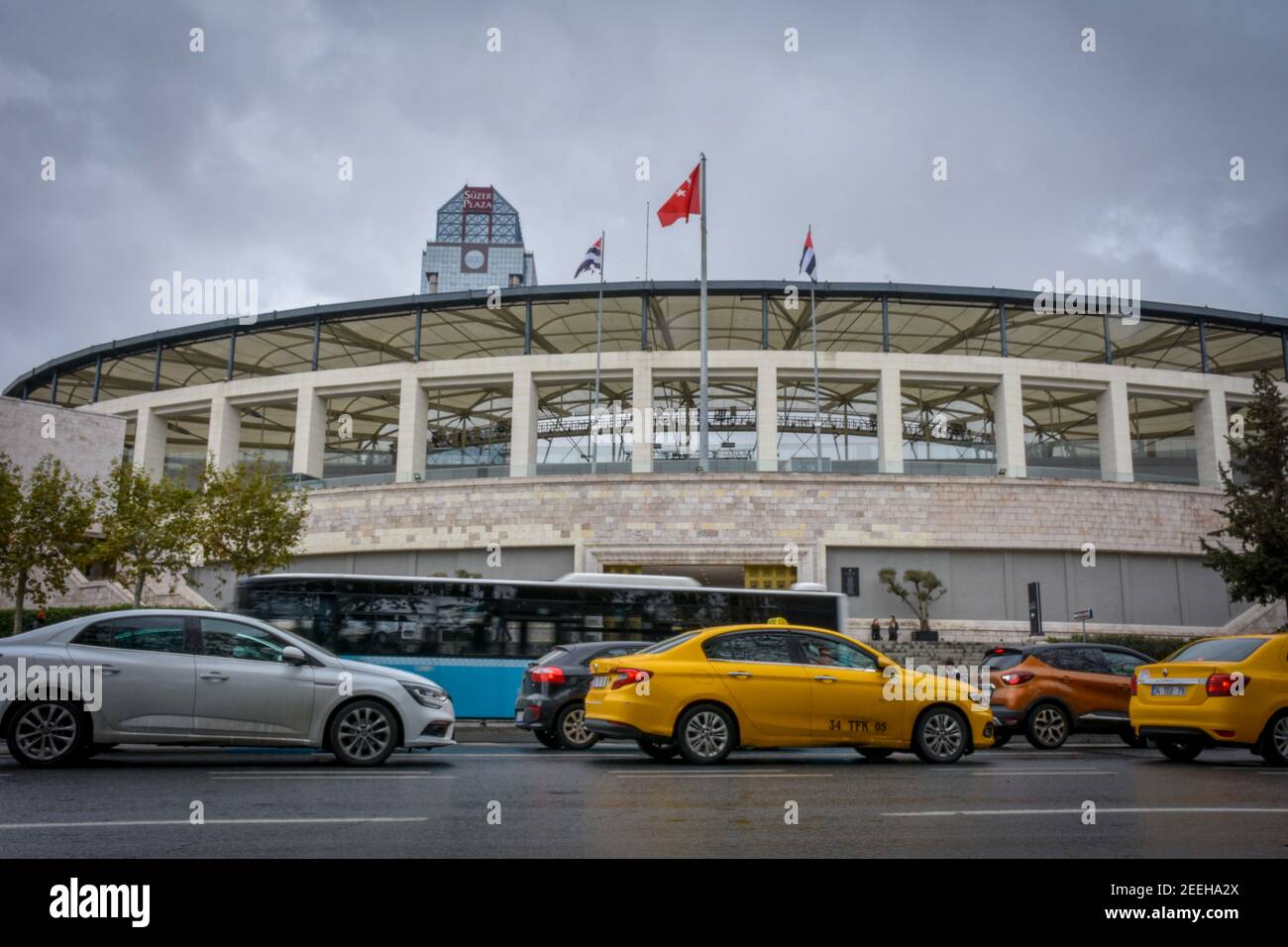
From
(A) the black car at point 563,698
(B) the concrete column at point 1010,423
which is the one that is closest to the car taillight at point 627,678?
(A) the black car at point 563,698

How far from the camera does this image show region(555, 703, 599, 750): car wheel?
1480 centimetres

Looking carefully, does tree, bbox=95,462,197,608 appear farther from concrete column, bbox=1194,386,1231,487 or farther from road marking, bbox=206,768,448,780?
concrete column, bbox=1194,386,1231,487

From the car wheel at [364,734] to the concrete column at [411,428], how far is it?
30477 mm

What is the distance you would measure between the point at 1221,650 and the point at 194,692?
1151cm

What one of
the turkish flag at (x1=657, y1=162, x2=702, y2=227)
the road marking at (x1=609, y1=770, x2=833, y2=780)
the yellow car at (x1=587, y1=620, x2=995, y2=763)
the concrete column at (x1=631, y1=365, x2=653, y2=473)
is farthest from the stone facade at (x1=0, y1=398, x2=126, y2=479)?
the road marking at (x1=609, y1=770, x2=833, y2=780)

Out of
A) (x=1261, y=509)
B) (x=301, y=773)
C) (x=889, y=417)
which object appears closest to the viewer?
(x=301, y=773)

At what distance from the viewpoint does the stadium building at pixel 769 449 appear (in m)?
37.5

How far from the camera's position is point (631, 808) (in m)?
7.76

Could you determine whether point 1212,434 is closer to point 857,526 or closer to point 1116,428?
point 1116,428

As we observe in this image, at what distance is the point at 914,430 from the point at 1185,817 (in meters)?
47.6

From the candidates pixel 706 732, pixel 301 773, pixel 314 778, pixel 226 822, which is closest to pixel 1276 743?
pixel 706 732

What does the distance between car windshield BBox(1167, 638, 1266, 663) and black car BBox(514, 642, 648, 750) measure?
7.21m
